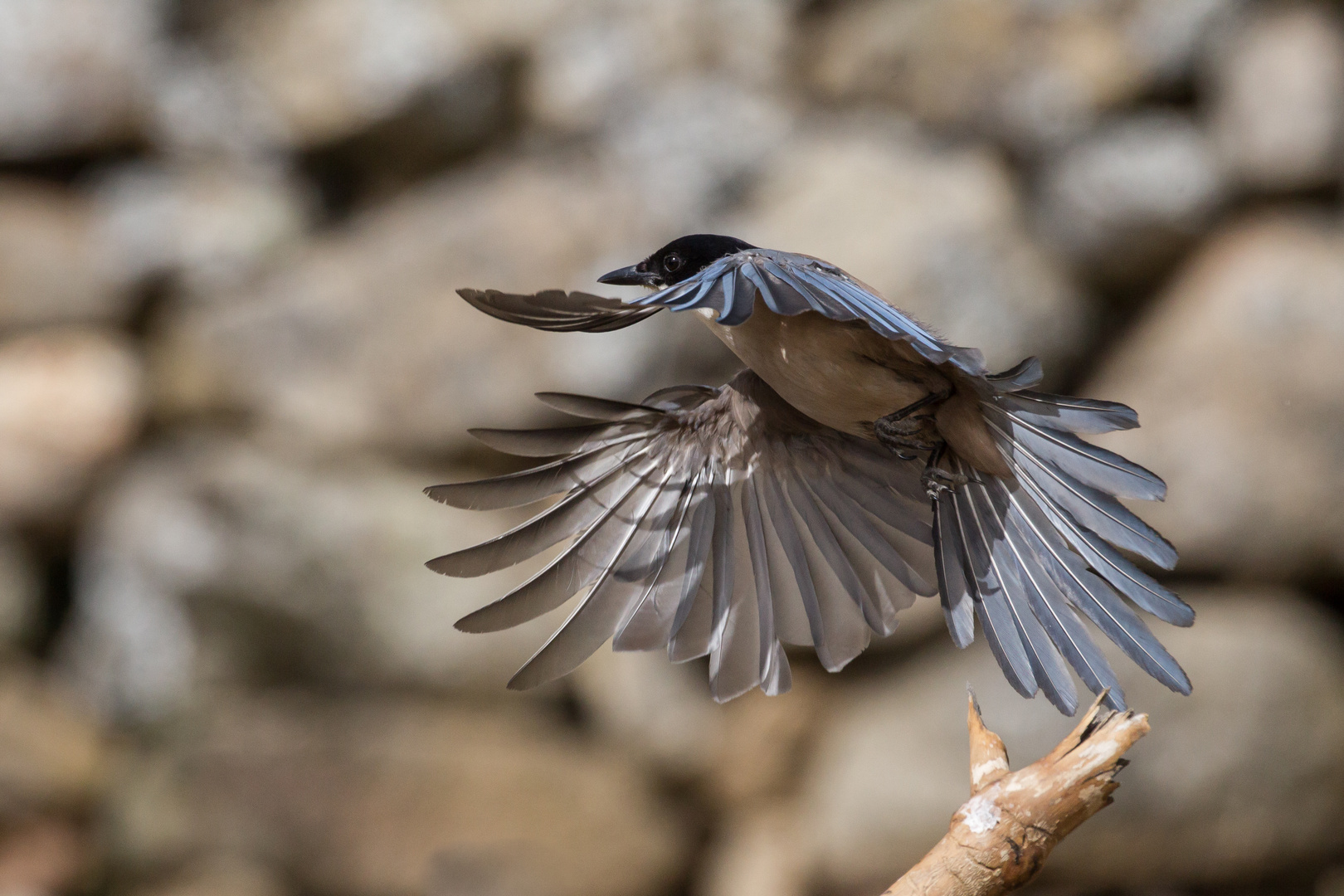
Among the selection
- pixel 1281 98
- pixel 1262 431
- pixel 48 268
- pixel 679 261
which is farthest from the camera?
pixel 48 268

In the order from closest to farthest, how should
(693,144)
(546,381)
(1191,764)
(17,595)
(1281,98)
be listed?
(1191,764) < (1281,98) < (546,381) < (693,144) < (17,595)

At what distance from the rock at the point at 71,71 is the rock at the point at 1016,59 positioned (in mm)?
3793

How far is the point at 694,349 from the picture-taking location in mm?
6145

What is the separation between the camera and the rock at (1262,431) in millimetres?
5461

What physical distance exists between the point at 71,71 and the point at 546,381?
3236 millimetres

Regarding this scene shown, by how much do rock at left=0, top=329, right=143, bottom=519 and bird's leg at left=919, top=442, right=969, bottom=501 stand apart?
5190 millimetres

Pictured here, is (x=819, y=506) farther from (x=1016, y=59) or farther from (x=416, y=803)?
(x=1016, y=59)

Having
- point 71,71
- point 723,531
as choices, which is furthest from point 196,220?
point 723,531

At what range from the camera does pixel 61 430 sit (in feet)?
21.8

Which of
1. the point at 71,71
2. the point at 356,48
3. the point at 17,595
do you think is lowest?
the point at 17,595

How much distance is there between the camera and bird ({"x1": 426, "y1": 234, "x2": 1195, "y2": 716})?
7.91 ft

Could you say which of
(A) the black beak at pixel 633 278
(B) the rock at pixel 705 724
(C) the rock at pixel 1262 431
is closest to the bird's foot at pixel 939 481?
(A) the black beak at pixel 633 278

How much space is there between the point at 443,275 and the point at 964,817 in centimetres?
475

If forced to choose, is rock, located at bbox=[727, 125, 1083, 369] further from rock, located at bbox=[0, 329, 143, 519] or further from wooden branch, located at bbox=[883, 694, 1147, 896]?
wooden branch, located at bbox=[883, 694, 1147, 896]
